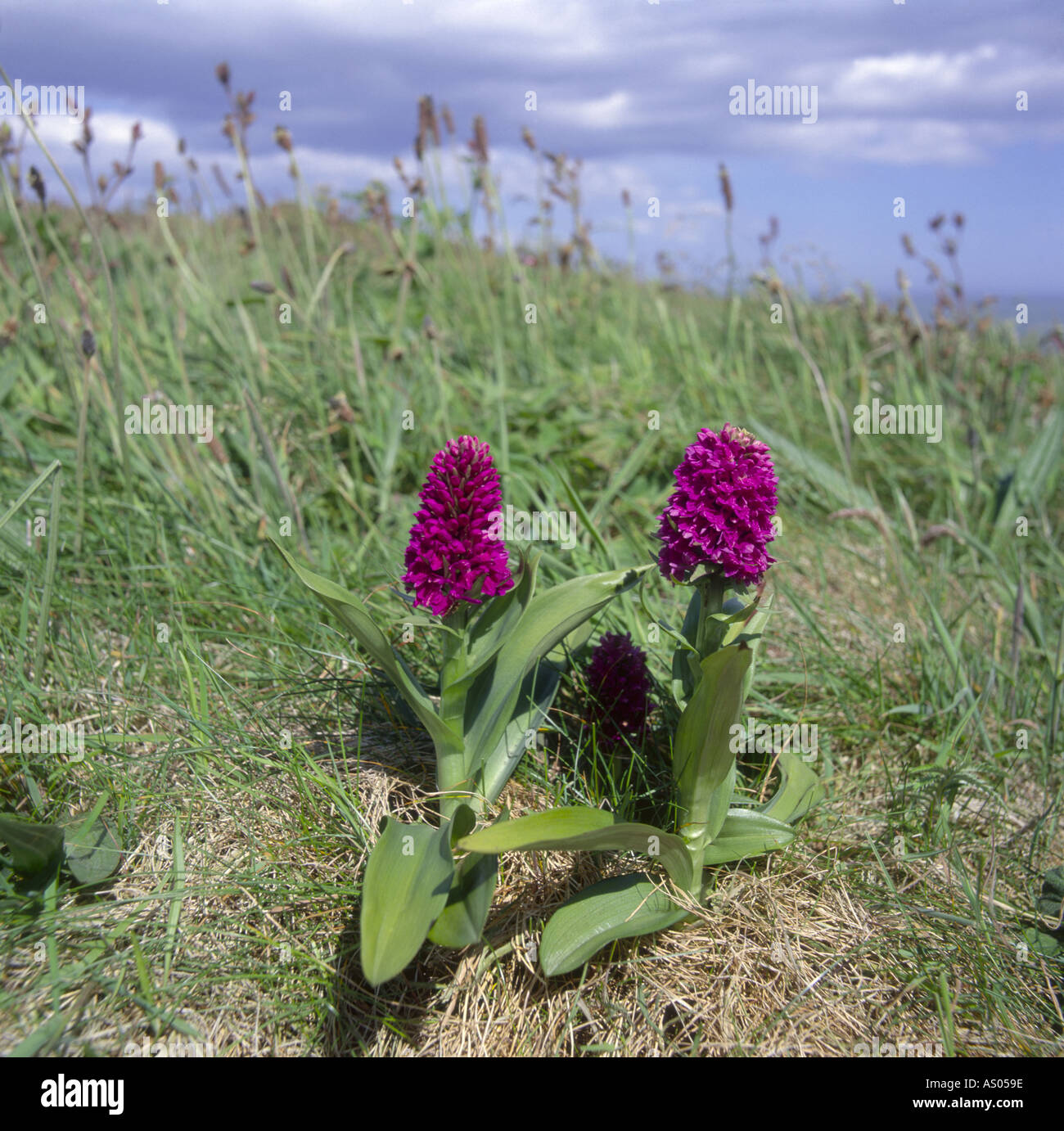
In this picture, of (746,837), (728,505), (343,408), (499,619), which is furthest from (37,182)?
(746,837)

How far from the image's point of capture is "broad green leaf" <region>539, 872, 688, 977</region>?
1.64 m

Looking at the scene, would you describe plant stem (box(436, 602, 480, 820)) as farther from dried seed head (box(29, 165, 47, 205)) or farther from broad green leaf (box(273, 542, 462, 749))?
dried seed head (box(29, 165, 47, 205))

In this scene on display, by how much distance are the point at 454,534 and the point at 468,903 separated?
29.0 inches

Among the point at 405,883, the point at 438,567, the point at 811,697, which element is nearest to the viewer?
the point at 405,883

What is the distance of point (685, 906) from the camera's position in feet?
5.93

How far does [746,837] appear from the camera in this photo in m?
1.89

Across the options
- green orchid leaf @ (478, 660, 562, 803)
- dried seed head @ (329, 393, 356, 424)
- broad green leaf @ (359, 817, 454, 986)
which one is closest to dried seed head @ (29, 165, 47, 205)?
dried seed head @ (329, 393, 356, 424)

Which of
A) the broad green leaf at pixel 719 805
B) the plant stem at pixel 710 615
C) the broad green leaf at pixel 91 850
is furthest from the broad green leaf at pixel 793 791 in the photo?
the broad green leaf at pixel 91 850

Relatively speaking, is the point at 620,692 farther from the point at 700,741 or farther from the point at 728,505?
the point at 728,505

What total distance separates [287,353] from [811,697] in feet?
11.1

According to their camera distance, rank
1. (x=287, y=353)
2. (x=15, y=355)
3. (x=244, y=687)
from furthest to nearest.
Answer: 1. (x=287, y=353)
2. (x=15, y=355)
3. (x=244, y=687)
